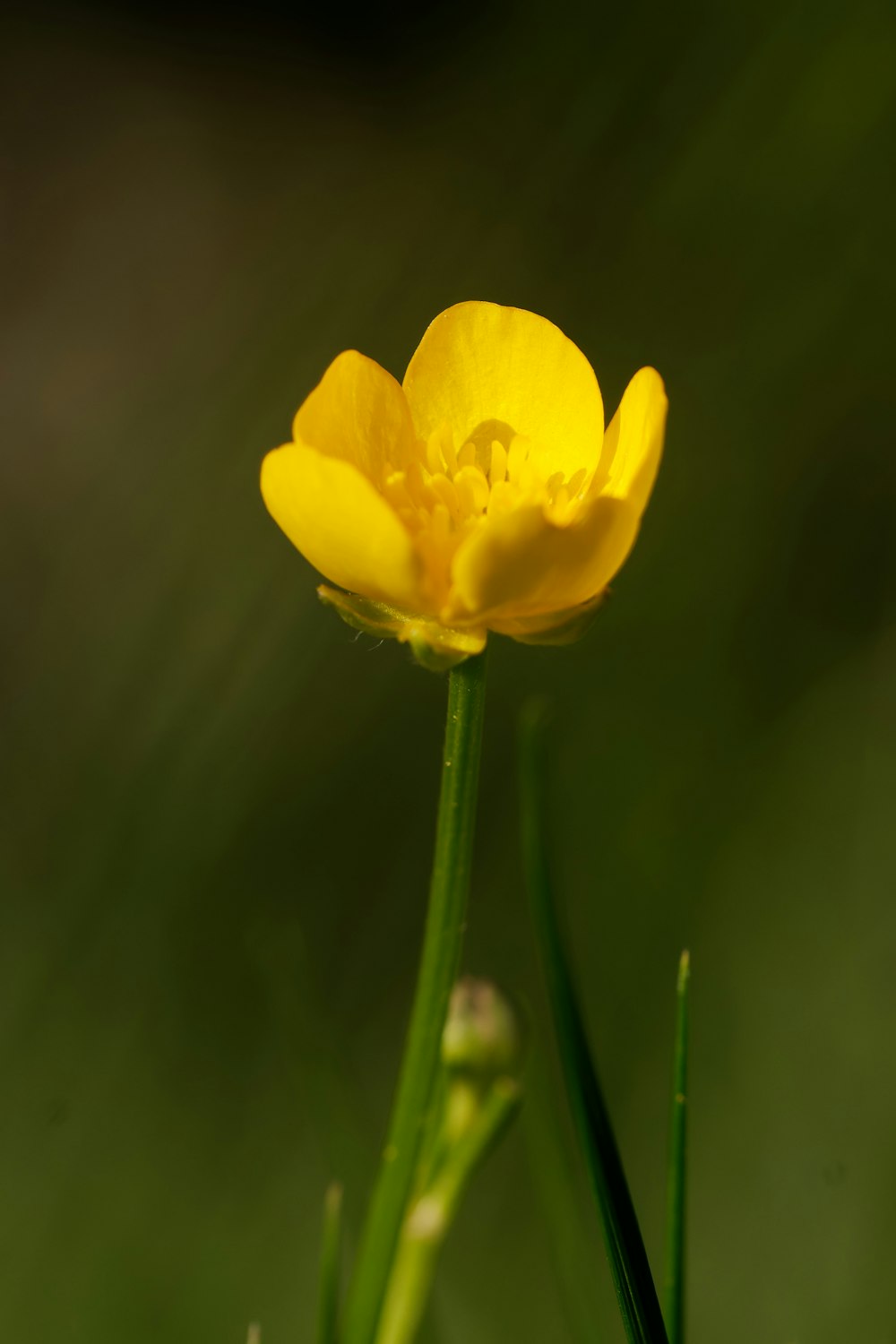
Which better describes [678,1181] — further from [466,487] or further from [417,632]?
[466,487]

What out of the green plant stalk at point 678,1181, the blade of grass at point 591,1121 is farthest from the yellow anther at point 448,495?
the green plant stalk at point 678,1181

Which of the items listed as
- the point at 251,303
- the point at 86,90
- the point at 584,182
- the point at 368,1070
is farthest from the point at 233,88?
the point at 368,1070

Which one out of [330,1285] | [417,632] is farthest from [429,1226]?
[417,632]

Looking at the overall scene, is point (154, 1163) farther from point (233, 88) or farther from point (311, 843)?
point (233, 88)

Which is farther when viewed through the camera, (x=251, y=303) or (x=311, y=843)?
(x=251, y=303)

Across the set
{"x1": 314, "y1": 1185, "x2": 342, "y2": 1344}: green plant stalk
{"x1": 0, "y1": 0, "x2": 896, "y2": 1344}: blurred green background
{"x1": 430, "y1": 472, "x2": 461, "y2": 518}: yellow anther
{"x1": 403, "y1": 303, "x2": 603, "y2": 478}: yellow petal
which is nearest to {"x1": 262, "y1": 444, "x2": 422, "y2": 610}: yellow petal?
{"x1": 430, "y1": 472, "x2": 461, "y2": 518}: yellow anther

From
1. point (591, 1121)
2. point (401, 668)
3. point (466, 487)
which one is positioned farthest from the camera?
point (401, 668)
